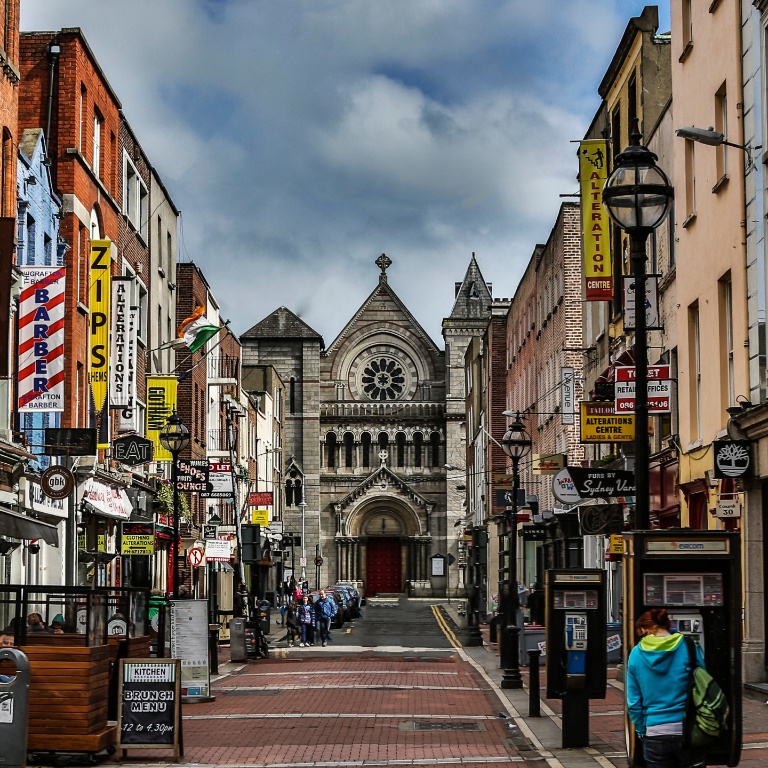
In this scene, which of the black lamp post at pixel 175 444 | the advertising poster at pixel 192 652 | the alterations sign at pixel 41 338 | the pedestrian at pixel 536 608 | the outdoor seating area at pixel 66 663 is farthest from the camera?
the pedestrian at pixel 536 608

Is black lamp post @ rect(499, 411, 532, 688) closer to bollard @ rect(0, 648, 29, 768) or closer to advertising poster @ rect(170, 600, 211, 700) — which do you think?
advertising poster @ rect(170, 600, 211, 700)

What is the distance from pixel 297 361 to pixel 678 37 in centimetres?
7530

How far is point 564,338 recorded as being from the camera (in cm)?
4288

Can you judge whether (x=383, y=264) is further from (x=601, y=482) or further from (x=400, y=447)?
(x=601, y=482)

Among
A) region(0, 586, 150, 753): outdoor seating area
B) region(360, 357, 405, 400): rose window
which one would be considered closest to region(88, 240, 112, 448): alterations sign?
region(0, 586, 150, 753): outdoor seating area

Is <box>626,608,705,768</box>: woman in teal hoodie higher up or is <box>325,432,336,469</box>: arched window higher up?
<box>325,432,336,469</box>: arched window

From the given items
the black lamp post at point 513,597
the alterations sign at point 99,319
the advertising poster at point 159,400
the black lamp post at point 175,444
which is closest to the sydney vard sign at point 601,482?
the black lamp post at point 513,597

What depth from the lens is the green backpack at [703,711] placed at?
9.70 metres

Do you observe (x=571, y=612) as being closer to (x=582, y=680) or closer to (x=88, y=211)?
(x=582, y=680)

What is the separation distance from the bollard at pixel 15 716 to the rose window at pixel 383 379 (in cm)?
8758

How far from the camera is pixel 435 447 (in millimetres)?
99500

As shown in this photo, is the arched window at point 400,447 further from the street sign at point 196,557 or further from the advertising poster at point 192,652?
the advertising poster at point 192,652

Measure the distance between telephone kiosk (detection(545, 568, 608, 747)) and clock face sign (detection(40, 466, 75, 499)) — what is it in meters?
12.0

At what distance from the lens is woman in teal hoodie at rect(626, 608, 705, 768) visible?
968 centimetres
